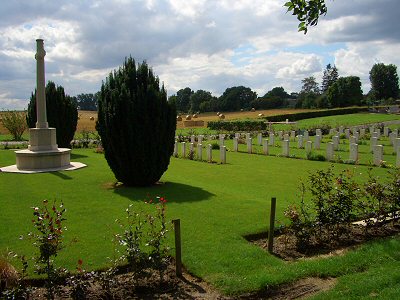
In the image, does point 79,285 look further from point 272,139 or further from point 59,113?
point 272,139

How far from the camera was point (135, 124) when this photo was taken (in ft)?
36.6

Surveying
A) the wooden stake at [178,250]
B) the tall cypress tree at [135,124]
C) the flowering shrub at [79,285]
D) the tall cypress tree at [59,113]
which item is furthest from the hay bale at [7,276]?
the tall cypress tree at [59,113]

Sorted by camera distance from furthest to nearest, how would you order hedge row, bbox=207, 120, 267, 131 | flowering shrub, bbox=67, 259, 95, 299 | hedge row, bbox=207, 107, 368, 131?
hedge row, bbox=207, 107, 368, 131
hedge row, bbox=207, 120, 267, 131
flowering shrub, bbox=67, 259, 95, 299

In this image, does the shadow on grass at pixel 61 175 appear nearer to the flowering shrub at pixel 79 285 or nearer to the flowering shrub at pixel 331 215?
the flowering shrub at pixel 331 215

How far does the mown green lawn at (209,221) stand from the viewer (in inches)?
216

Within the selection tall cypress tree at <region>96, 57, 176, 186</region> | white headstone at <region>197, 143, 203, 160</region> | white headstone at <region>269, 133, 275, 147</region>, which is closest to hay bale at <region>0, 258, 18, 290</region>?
tall cypress tree at <region>96, 57, 176, 186</region>

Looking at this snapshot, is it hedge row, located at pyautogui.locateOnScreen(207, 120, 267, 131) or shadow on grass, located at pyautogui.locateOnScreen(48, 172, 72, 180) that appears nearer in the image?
shadow on grass, located at pyautogui.locateOnScreen(48, 172, 72, 180)

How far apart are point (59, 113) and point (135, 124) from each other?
37.7 feet

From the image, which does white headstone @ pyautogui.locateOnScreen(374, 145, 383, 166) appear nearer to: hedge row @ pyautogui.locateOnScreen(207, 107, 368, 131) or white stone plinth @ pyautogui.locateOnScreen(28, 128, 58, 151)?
white stone plinth @ pyautogui.locateOnScreen(28, 128, 58, 151)

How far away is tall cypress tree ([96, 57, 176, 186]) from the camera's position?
11.2 meters

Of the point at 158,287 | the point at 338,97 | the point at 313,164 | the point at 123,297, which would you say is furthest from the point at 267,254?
the point at 338,97

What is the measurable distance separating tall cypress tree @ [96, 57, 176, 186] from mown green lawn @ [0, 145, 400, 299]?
0.65 meters

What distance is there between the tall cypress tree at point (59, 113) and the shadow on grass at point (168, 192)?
36.3 ft

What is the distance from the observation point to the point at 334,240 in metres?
7.05
